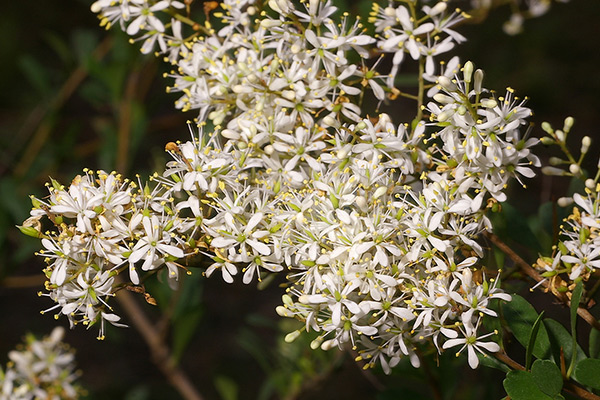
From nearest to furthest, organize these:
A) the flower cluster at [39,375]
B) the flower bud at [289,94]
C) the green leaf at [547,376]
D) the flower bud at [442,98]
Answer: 1. the green leaf at [547,376]
2. the flower bud at [442,98]
3. the flower bud at [289,94]
4. the flower cluster at [39,375]

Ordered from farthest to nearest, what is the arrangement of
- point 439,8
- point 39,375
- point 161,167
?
point 39,375 < point 161,167 < point 439,8

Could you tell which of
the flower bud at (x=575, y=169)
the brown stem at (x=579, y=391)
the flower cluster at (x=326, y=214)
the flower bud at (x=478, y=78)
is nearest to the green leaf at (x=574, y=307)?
the brown stem at (x=579, y=391)

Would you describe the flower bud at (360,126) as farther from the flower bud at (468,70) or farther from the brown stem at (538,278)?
the brown stem at (538,278)

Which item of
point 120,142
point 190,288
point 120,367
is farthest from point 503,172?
point 120,367

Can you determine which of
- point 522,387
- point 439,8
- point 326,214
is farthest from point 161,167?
point 522,387

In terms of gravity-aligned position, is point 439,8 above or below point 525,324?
above

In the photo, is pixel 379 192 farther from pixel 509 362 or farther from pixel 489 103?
pixel 509 362

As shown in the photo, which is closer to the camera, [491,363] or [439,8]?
[491,363]
